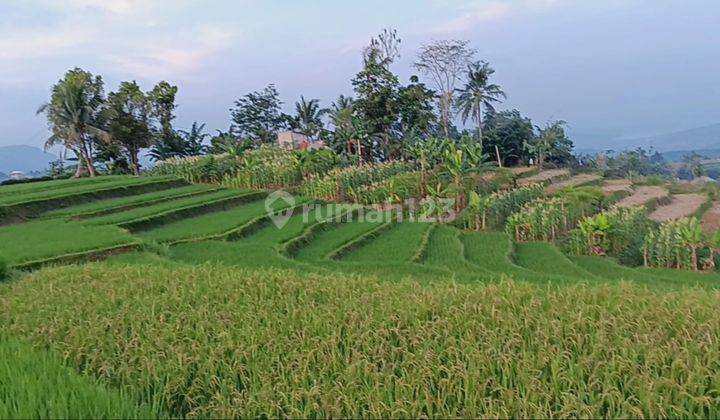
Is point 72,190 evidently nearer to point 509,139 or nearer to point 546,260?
point 546,260

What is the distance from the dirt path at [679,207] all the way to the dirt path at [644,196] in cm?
46

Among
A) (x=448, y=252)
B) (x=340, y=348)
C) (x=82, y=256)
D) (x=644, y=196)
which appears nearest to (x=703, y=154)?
(x=644, y=196)

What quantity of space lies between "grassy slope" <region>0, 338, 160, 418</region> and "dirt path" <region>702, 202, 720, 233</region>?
16.5 m

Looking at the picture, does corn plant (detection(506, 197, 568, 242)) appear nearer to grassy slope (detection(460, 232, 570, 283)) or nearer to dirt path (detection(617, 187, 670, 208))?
A: grassy slope (detection(460, 232, 570, 283))

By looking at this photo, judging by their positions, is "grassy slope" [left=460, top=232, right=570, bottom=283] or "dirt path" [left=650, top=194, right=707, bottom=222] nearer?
"grassy slope" [left=460, top=232, right=570, bottom=283]

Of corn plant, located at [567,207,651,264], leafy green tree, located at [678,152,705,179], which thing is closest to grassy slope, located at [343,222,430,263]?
corn plant, located at [567,207,651,264]

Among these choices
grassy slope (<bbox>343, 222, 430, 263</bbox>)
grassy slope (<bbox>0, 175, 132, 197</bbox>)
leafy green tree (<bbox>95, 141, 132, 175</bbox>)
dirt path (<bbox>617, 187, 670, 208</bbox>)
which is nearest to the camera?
grassy slope (<bbox>343, 222, 430, 263</bbox>)

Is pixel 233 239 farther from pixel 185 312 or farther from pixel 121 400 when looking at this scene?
pixel 121 400

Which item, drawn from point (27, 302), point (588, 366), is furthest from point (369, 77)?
point (588, 366)

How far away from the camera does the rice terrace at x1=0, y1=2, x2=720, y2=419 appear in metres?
2.63

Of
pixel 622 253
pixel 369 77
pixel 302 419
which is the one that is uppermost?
pixel 369 77

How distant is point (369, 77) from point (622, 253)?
1643 cm

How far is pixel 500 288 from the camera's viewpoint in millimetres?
4445

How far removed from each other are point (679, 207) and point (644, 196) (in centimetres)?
169
